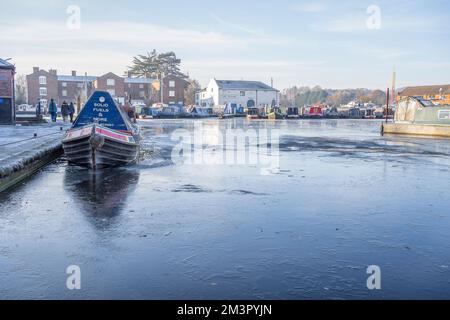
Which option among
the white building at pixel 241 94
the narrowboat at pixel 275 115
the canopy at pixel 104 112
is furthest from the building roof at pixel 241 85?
the canopy at pixel 104 112

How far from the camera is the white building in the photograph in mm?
101625

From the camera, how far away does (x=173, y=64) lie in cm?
12344

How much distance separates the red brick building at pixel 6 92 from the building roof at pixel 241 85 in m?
74.2

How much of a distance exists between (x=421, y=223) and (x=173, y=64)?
12067 cm

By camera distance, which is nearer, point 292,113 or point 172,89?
point 292,113

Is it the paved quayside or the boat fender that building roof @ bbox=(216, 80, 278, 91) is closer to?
the paved quayside

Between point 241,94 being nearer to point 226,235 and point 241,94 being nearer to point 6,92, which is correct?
point 6,92

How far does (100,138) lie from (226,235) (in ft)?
24.6

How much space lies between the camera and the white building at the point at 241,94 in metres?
102

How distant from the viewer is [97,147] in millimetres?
12984

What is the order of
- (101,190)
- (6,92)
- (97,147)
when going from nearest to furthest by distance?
(101,190) < (97,147) < (6,92)

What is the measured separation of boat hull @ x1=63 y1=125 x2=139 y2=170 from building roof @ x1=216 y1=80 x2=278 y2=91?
8871 cm

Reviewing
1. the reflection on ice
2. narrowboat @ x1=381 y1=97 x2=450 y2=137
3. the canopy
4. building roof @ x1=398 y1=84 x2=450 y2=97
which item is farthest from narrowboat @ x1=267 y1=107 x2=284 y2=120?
the reflection on ice

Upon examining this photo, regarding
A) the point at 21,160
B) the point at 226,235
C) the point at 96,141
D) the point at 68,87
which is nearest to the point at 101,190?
the point at 21,160
